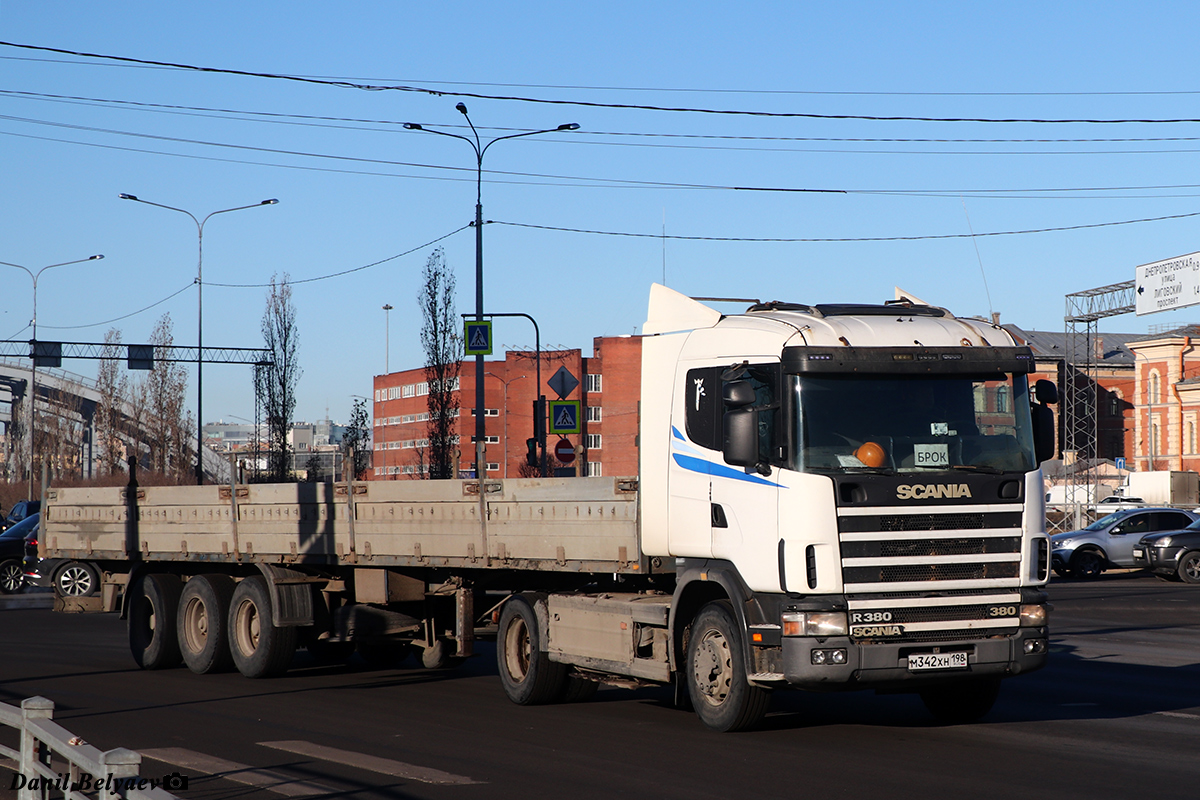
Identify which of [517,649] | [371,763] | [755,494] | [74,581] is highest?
[755,494]

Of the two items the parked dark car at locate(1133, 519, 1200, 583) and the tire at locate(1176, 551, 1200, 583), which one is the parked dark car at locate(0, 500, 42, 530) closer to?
the parked dark car at locate(1133, 519, 1200, 583)

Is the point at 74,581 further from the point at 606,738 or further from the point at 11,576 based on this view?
the point at 11,576

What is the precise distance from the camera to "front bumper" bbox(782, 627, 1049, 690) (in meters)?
9.53

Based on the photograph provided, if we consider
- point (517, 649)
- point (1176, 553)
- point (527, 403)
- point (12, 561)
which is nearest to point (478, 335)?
point (12, 561)

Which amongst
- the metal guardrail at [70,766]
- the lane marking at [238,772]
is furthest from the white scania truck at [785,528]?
the metal guardrail at [70,766]

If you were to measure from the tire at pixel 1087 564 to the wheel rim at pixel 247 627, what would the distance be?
24.8 m

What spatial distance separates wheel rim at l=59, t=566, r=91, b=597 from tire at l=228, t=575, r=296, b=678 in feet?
11.2

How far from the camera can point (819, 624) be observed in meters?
9.55

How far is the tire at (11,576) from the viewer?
1277 inches

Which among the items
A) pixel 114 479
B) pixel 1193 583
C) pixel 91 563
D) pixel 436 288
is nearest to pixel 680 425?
pixel 91 563

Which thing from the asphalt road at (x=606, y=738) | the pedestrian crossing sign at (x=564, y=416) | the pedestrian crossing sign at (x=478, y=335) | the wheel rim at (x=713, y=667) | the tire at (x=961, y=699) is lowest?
the asphalt road at (x=606, y=738)

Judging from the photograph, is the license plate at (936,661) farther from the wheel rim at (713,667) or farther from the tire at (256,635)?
the tire at (256,635)

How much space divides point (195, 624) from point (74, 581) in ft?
9.35

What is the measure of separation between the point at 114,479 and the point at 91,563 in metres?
52.1
